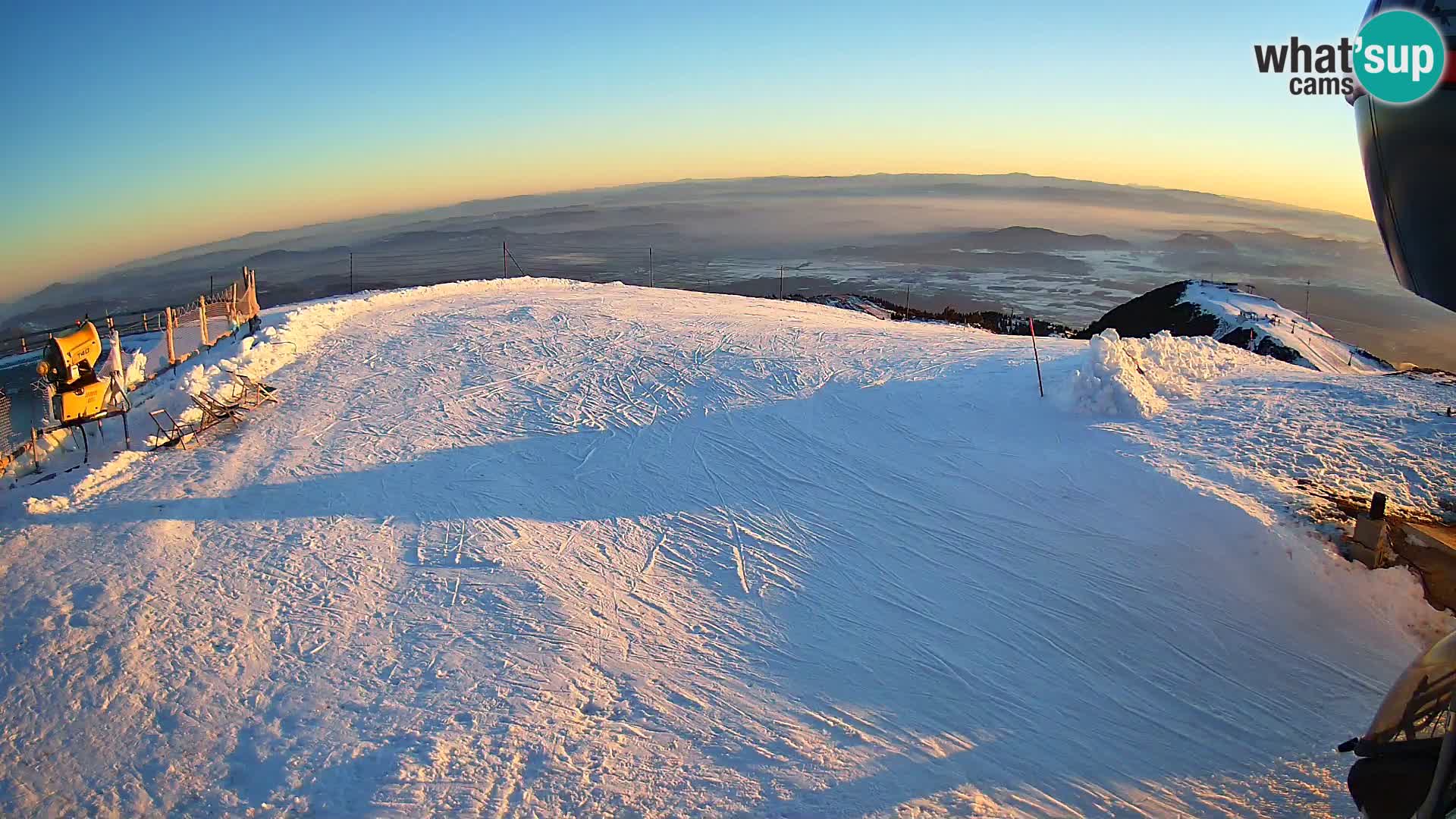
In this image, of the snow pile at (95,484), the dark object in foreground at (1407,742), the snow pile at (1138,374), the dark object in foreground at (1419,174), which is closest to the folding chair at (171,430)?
the snow pile at (95,484)

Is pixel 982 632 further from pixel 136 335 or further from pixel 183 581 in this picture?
pixel 136 335

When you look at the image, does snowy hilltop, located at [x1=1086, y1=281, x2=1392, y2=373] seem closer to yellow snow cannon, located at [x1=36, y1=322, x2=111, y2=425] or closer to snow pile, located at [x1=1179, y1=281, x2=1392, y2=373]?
snow pile, located at [x1=1179, y1=281, x2=1392, y2=373]

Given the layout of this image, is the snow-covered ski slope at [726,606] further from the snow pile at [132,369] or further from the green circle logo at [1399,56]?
the green circle logo at [1399,56]

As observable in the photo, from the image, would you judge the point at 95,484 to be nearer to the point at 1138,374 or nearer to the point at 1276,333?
the point at 1138,374

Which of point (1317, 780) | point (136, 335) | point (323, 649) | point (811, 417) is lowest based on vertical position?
point (1317, 780)

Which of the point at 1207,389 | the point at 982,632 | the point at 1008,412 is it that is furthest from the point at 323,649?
the point at 1207,389

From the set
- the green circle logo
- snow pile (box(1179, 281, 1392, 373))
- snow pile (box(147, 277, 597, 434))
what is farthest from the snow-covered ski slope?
snow pile (box(1179, 281, 1392, 373))
